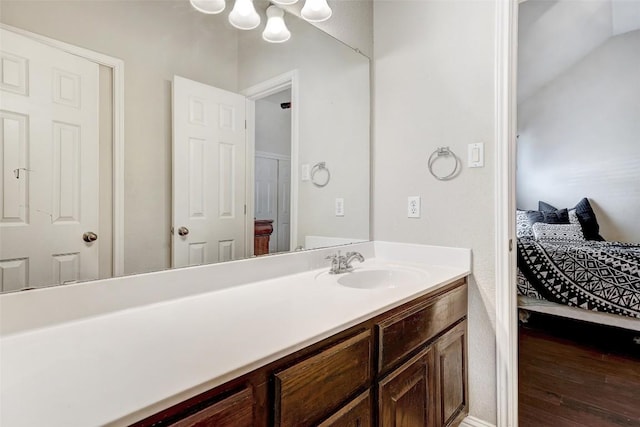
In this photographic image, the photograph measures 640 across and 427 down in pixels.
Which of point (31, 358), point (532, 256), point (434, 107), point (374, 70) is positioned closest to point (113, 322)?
point (31, 358)

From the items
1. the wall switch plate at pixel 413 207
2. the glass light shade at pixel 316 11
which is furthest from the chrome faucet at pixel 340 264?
the glass light shade at pixel 316 11

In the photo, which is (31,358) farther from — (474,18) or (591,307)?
(591,307)

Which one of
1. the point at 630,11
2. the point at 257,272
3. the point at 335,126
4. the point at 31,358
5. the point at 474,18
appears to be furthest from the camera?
the point at 630,11

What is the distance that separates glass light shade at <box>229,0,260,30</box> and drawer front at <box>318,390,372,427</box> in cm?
138

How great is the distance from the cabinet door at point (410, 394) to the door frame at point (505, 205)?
1.47ft

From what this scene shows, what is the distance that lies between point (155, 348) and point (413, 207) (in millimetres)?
1381

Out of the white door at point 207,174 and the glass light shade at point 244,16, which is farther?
the glass light shade at point 244,16

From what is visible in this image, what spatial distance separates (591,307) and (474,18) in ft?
7.62

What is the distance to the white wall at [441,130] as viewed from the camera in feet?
4.97

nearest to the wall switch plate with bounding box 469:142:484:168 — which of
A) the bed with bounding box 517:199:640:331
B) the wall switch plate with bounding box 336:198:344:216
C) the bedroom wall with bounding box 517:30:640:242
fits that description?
the wall switch plate with bounding box 336:198:344:216

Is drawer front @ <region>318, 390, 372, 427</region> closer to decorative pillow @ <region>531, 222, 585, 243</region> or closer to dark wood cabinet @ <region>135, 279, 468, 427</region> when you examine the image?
dark wood cabinet @ <region>135, 279, 468, 427</region>

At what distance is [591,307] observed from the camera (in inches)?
99.6

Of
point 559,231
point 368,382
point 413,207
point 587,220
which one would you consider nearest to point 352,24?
point 413,207

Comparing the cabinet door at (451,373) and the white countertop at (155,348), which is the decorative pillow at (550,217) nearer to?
the cabinet door at (451,373)
